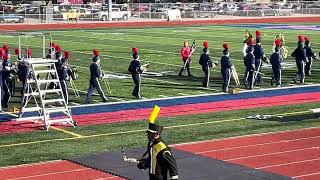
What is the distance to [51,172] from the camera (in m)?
13.0

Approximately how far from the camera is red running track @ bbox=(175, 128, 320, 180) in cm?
1332

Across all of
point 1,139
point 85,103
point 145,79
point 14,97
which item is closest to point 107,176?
point 1,139

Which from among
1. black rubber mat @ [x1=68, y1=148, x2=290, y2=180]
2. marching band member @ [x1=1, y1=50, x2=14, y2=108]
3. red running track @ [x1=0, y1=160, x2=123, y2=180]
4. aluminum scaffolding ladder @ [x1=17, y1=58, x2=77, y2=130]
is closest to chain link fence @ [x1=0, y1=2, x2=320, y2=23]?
marching band member @ [x1=1, y1=50, x2=14, y2=108]

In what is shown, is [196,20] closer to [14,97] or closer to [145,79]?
[145,79]

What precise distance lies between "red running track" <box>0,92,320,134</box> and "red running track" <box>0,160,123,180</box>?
3848mm

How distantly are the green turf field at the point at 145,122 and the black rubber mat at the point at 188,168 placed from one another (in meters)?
0.82

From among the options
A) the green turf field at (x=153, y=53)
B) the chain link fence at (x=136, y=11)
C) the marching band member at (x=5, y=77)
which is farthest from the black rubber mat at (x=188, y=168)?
the chain link fence at (x=136, y=11)

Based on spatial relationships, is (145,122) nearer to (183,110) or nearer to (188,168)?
(183,110)

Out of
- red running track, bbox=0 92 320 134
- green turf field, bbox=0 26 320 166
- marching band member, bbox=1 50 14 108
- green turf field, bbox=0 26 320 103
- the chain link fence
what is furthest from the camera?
the chain link fence

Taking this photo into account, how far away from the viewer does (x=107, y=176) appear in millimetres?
12711

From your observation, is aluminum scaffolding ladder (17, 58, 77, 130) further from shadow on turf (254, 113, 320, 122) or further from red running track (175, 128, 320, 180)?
shadow on turf (254, 113, 320, 122)

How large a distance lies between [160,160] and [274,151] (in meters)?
6.34

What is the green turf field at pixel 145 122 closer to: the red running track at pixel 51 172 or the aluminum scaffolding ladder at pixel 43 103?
the red running track at pixel 51 172

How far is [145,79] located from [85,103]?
6073mm
